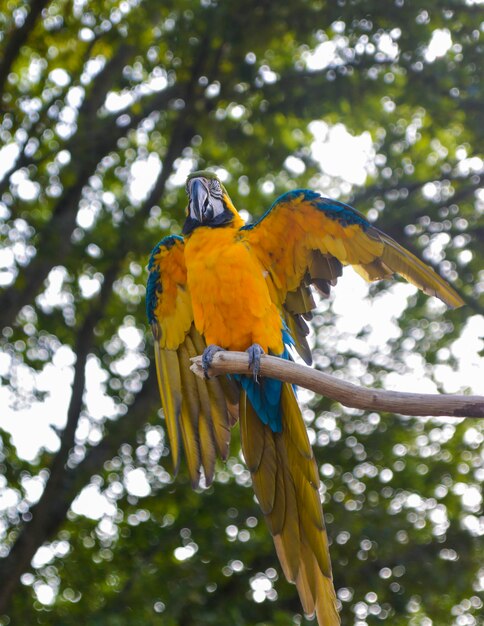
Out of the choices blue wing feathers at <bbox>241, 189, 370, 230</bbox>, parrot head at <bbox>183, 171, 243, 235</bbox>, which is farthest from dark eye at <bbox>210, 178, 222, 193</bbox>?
blue wing feathers at <bbox>241, 189, 370, 230</bbox>

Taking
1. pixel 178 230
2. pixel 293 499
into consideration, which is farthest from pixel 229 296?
pixel 178 230

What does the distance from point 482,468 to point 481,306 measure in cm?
217

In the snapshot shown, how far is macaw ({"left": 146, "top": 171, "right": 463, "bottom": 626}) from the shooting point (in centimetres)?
336

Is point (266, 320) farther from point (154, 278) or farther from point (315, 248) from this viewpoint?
point (154, 278)

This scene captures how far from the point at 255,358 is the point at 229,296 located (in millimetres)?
370

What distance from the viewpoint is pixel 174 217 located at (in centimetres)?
803

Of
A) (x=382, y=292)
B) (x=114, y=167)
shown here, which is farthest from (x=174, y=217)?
(x=382, y=292)

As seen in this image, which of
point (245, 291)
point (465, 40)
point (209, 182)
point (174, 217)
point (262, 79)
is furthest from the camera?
point (174, 217)

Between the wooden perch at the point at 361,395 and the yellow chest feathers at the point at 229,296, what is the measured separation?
0.83 feet

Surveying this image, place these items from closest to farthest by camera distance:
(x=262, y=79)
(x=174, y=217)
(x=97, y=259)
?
(x=262, y=79) → (x=97, y=259) → (x=174, y=217)

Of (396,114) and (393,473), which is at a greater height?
(396,114)

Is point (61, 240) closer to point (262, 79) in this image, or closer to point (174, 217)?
point (174, 217)

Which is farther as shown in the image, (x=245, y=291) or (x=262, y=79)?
(x=262, y=79)

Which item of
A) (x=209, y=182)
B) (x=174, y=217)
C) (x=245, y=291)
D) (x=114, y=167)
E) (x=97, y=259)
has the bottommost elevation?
(x=245, y=291)
